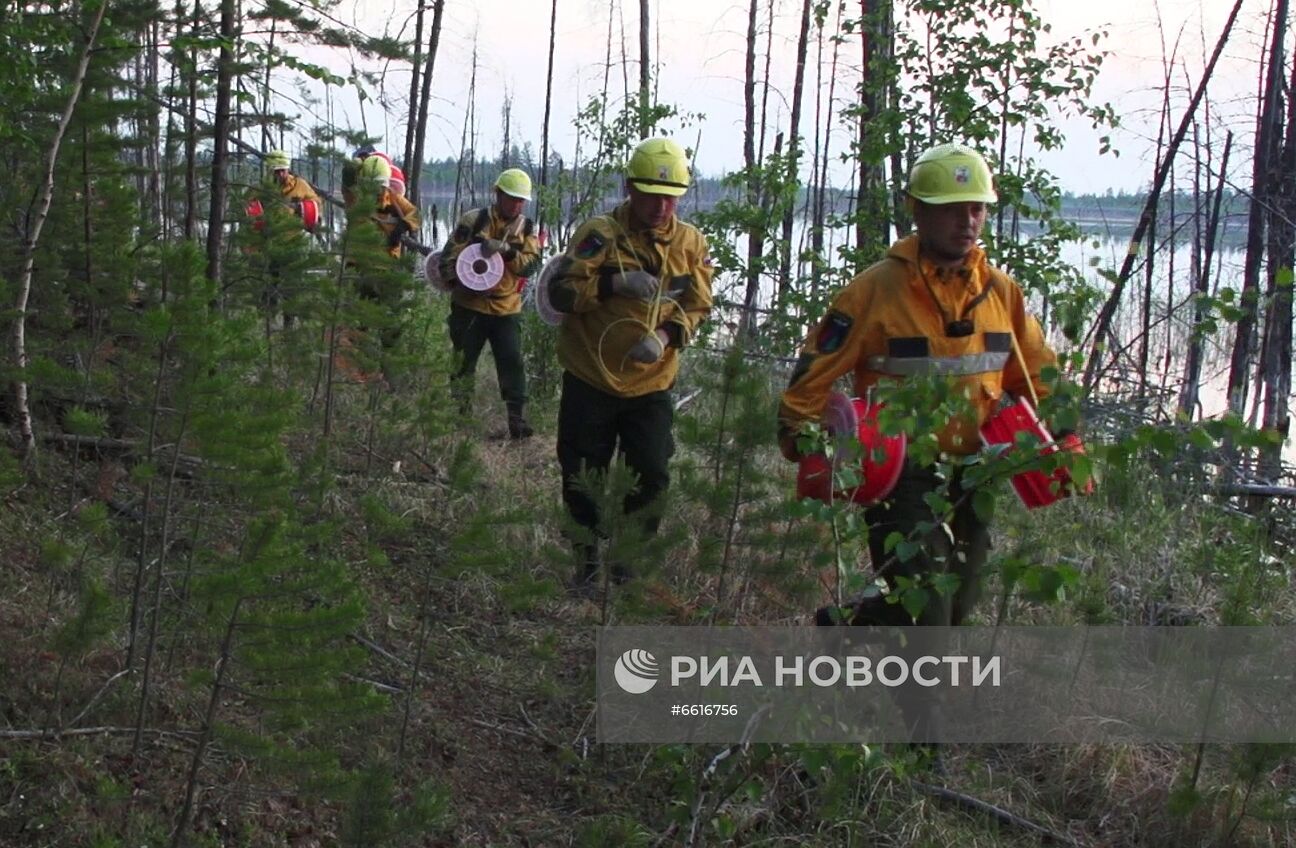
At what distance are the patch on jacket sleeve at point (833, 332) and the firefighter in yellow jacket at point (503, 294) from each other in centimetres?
494

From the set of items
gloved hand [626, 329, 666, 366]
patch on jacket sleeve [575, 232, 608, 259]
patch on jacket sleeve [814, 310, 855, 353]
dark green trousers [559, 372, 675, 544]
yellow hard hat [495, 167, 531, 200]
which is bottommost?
dark green trousers [559, 372, 675, 544]

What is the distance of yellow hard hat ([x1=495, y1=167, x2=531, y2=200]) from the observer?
28.5 ft

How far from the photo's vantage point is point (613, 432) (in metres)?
5.78

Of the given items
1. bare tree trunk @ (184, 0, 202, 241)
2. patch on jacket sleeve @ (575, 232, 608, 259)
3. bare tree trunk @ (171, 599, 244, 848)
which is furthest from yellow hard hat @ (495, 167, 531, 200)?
bare tree trunk @ (171, 599, 244, 848)

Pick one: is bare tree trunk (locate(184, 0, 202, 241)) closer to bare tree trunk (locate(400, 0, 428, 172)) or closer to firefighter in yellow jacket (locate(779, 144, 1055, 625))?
firefighter in yellow jacket (locate(779, 144, 1055, 625))

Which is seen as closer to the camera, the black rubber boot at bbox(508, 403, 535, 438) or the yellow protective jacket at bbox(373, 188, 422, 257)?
the black rubber boot at bbox(508, 403, 535, 438)

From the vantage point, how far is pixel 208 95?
711 centimetres

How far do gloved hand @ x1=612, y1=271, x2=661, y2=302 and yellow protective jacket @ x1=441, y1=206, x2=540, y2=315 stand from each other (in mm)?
3444

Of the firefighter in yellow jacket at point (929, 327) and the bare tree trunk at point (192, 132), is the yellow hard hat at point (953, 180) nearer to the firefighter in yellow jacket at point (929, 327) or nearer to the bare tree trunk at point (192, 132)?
the firefighter in yellow jacket at point (929, 327)

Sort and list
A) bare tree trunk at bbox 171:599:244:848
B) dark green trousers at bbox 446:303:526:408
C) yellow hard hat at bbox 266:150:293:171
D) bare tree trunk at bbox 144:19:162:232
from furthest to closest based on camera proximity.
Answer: yellow hard hat at bbox 266:150:293:171, dark green trousers at bbox 446:303:526:408, bare tree trunk at bbox 144:19:162:232, bare tree trunk at bbox 171:599:244:848

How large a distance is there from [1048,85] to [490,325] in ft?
12.6

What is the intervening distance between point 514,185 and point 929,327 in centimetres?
525

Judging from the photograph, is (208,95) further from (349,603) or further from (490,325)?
(349,603)

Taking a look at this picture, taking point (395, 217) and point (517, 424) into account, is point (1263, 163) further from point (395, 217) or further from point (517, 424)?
point (395, 217)
